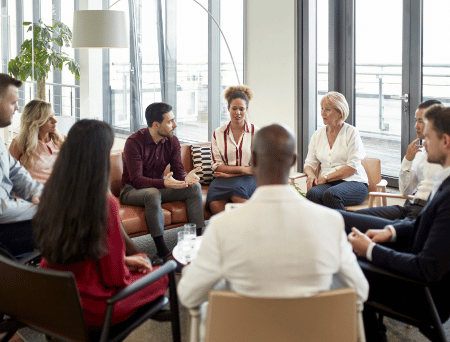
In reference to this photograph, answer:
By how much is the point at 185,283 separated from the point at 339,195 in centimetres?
266

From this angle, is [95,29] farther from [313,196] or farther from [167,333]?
[167,333]

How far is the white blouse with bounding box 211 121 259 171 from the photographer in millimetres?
4598

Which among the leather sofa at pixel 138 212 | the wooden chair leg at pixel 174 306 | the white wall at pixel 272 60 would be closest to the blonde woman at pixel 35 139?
the leather sofa at pixel 138 212

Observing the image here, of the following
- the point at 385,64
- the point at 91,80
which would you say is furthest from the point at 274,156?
the point at 91,80

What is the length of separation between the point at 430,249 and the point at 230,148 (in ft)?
8.86

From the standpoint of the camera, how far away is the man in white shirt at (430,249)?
2064 mm

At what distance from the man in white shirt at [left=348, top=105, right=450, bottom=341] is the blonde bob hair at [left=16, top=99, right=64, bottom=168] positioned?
257cm

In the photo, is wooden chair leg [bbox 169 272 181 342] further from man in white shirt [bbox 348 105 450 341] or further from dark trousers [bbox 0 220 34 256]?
dark trousers [bbox 0 220 34 256]

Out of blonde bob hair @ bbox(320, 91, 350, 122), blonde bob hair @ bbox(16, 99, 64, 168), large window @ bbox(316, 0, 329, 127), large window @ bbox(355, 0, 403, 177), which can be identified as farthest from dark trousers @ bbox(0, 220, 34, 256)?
large window @ bbox(316, 0, 329, 127)

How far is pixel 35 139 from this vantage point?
390 cm

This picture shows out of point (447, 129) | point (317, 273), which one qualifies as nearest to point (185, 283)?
point (317, 273)

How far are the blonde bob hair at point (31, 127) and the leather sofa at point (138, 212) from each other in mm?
681

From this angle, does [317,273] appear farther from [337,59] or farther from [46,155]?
[337,59]

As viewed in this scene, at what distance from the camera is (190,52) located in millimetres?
6973
